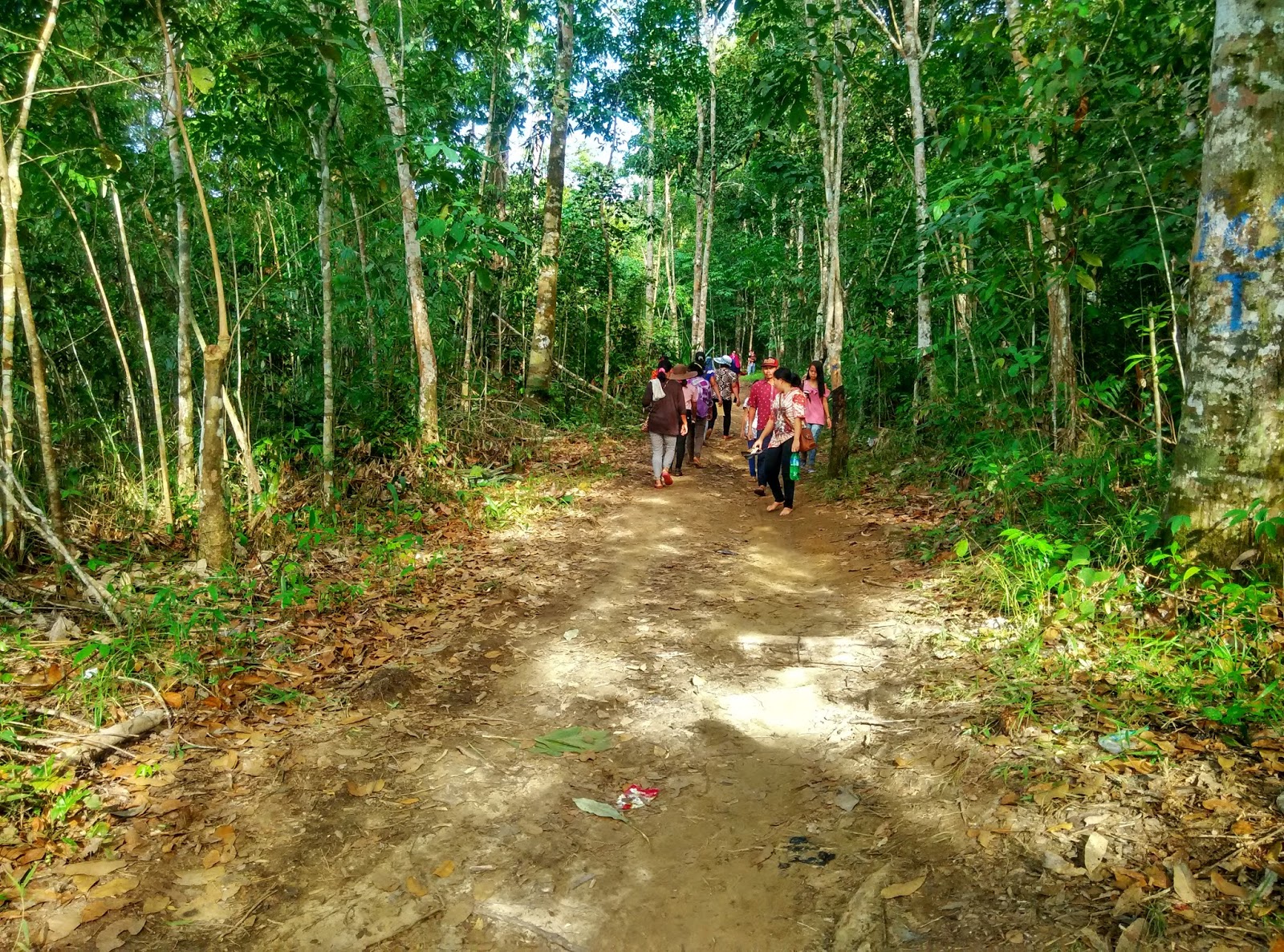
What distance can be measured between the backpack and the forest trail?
6.74 metres

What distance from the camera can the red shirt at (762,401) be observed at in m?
9.95

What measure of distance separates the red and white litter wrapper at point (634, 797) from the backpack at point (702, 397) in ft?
29.9

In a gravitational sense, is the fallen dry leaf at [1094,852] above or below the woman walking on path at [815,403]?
below

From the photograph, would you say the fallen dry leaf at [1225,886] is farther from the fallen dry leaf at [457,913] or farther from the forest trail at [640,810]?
the fallen dry leaf at [457,913]

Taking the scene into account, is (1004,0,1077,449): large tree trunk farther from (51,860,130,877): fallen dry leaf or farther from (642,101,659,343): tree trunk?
(642,101,659,343): tree trunk

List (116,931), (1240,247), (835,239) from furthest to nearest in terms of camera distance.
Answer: (835,239), (1240,247), (116,931)

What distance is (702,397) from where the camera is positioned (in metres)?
12.8

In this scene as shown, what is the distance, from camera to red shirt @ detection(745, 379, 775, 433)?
9.95 meters

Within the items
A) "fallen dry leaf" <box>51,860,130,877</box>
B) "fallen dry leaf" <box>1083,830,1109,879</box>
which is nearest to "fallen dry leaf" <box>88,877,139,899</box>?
"fallen dry leaf" <box>51,860,130,877</box>

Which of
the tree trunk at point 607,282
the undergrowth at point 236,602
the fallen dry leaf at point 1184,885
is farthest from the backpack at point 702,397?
the fallen dry leaf at point 1184,885

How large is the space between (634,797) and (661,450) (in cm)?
747

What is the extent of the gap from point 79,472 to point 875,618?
7.66 metres

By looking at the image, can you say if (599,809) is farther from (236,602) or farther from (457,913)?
(236,602)

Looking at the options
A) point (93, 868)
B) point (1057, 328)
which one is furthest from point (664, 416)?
point (93, 868)
